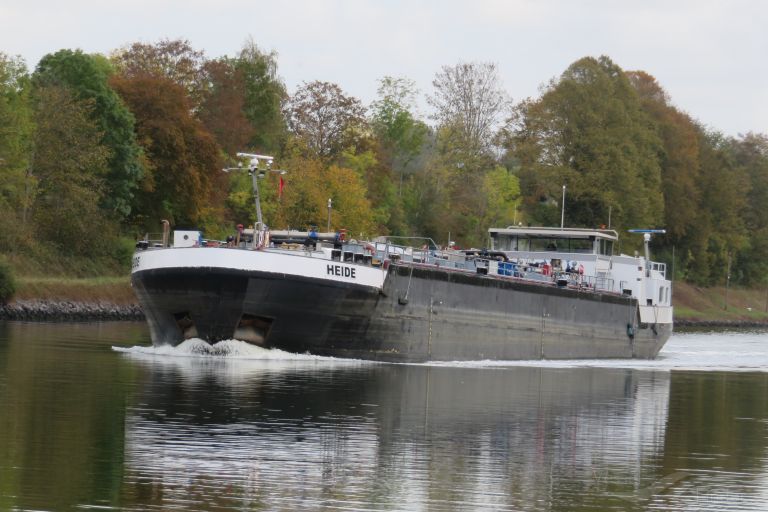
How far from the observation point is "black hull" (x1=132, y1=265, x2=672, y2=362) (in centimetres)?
4278

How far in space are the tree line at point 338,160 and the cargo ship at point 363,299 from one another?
2141 cm

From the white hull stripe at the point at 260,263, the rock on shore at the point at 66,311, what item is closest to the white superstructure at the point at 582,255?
the white hull stripe at the point at 260,263

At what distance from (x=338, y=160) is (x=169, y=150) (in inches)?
968

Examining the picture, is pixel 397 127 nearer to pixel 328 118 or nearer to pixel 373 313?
pixel 328 118

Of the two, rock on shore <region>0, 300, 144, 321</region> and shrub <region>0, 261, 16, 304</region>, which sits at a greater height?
shrub <region>0, 261, 16, 304</region>

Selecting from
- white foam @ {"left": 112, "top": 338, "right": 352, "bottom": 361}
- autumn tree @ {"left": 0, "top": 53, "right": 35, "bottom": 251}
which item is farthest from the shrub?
white foam @ {"left": 112, "top": 338, "right": 352, "bottom": 361}

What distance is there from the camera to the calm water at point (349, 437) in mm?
19828

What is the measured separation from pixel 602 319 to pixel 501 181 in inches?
2108

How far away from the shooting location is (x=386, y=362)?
153 feet

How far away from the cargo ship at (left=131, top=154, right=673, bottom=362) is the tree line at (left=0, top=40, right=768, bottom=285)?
21.4 metres

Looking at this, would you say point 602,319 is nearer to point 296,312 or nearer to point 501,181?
point 296,312

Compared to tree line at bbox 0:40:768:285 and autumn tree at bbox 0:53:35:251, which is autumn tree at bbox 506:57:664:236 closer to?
tree line at bbox 0:40:768:285

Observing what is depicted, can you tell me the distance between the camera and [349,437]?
2588 cm

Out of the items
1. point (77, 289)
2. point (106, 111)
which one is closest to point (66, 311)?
point (77, 289)
